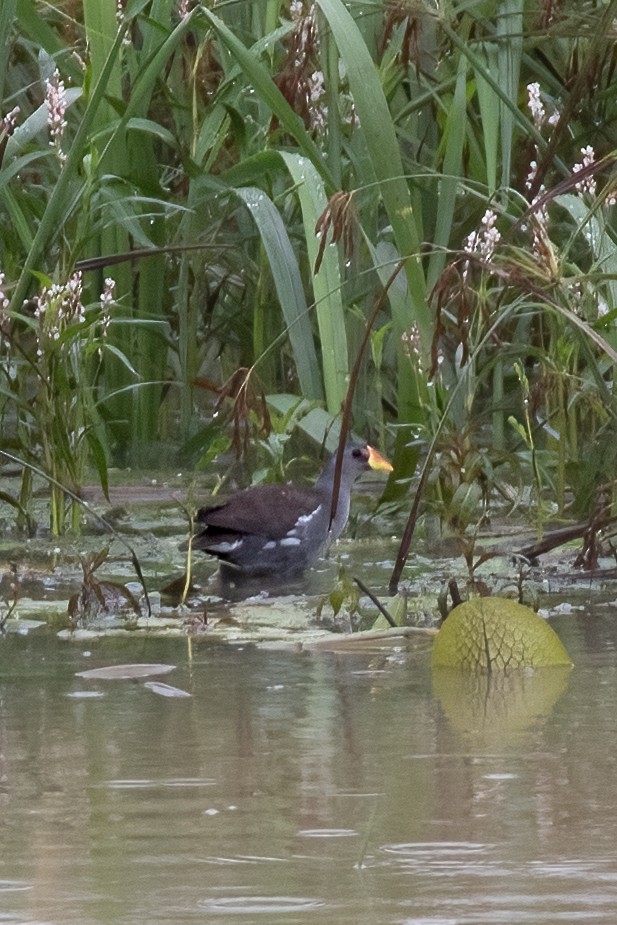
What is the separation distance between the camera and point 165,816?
2188 millimetres

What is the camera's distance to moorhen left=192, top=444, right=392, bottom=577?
4.57 m

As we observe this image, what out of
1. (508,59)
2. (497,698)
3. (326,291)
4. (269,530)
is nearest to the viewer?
(497,698)

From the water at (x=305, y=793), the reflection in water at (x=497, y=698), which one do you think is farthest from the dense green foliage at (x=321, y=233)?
the water at (x=305, y=793)

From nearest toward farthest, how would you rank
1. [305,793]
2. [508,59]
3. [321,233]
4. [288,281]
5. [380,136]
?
[305,793] → [380,136] → [321,233] → [288,281] → [508,59]

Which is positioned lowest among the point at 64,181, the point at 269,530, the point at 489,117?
the point at 269,530

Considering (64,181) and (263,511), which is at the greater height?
(64,181)

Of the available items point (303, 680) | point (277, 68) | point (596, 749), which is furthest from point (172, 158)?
point (596, 749)

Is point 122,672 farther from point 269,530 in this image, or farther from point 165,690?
point 269,530

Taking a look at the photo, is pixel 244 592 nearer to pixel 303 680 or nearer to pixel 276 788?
pixel 303 680

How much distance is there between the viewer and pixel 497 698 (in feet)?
9.53

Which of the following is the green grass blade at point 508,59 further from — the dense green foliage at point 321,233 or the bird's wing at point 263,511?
the bird's wing at point 263,511

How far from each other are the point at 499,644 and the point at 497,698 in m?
0.24

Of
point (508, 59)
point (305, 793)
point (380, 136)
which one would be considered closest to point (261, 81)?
point (380, 136)

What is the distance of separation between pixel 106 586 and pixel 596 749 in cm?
152
